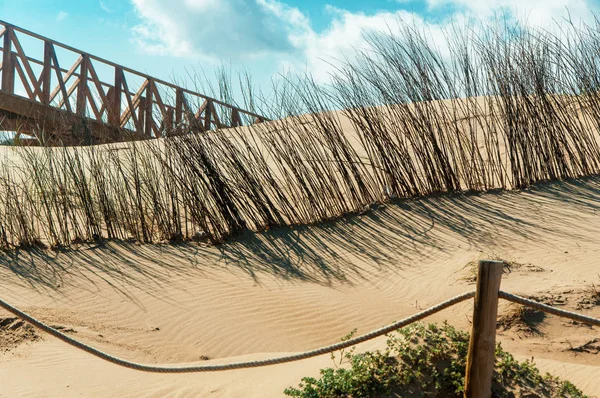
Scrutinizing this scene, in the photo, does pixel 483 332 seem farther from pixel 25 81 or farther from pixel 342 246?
pixel 25 81

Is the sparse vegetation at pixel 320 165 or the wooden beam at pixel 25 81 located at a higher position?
the wooden beam at pixel 25 81

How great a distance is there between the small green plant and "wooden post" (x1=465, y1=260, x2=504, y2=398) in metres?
0.17

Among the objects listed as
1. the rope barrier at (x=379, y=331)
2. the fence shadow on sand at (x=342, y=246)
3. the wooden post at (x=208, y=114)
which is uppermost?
the wooden post at (x=208, y=114)

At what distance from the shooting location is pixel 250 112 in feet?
18.6

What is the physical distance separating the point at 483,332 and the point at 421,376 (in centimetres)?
46

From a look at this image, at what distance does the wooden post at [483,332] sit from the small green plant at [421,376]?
17cm

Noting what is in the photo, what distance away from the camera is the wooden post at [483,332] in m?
2.21

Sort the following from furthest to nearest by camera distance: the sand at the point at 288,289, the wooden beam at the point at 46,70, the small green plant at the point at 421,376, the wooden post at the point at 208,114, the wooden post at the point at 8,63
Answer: the wooden beam at the point at 46,70 → the wooden post at the point at 8,63 → the wooden post at the point at 208,114 → the sand at the point at 288,289 → the small green plant at the point at 421,376

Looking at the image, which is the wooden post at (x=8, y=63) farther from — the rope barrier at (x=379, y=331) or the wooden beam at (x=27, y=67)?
the rope barrier at (x=379, y=331)

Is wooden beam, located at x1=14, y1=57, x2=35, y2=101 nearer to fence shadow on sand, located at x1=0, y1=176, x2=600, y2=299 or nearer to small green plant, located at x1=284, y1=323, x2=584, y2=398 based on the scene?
fence shadow on sand, located at x1=0, y1=176, x2=600, y2=299

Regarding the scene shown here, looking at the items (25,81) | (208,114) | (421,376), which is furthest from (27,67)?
(421,376)

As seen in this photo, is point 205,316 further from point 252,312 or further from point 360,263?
point 360,263

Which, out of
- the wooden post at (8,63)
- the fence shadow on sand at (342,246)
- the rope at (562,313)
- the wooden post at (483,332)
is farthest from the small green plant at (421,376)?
the wooden post at (8,63)

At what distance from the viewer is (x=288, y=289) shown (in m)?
4.62
